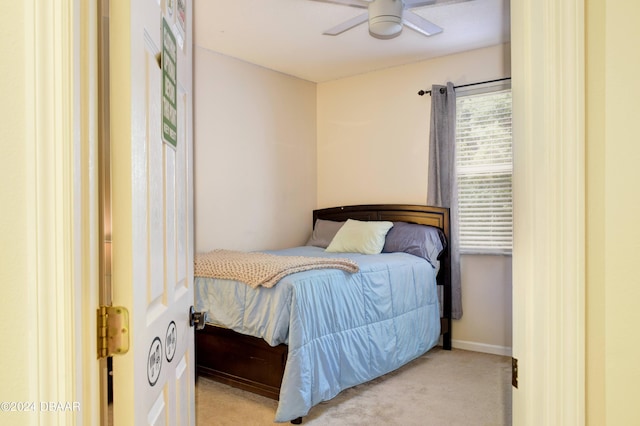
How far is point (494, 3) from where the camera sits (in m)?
3.13

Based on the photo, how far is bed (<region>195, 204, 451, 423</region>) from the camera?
8.45ft

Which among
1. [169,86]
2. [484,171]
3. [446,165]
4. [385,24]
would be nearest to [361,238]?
[446,165]

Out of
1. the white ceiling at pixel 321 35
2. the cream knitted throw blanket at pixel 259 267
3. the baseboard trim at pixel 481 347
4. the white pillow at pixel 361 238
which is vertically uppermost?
the white ceiling at pixel 321 35

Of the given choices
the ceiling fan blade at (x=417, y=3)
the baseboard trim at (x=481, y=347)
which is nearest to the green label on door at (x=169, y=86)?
the ceiling fan blade at (x=417, y=3)

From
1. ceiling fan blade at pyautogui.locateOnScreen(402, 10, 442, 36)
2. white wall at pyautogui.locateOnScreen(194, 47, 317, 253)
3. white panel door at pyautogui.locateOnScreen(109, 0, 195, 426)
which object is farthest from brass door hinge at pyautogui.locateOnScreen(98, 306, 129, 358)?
white wall at pyautogui.locateOnScreen(194, 47, 317, 253)

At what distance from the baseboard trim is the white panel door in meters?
3.21

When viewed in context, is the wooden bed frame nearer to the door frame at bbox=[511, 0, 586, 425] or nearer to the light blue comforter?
the light blue comforter

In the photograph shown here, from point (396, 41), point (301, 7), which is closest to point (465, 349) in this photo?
point (396, 41)

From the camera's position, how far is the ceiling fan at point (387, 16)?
2682mm

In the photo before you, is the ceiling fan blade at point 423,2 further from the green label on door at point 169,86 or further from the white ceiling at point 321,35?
the green label on door at point 169,86

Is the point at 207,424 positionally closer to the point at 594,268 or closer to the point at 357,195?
the point at 594,268

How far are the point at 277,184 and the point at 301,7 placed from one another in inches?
74.9

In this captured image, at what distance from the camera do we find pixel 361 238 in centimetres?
405

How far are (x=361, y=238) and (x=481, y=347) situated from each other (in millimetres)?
1405
